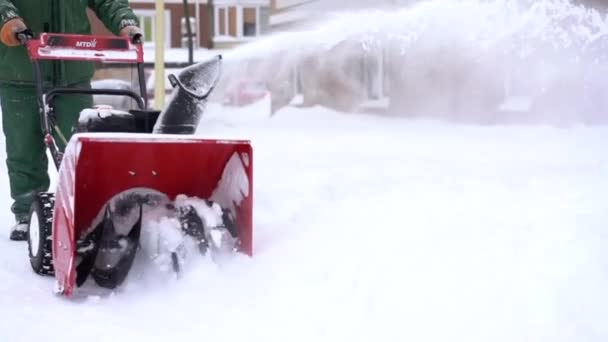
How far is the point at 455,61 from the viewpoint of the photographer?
35.8 feet

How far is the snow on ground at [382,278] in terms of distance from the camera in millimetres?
2684

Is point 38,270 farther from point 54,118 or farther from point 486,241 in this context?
point 486,241

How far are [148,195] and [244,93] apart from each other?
41.1 feet

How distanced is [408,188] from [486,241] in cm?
139

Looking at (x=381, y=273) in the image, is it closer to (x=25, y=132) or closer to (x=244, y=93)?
(x=25, y=132)

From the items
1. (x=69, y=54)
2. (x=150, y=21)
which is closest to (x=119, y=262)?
(x=69, y=54)

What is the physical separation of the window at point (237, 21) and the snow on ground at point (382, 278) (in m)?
15.0

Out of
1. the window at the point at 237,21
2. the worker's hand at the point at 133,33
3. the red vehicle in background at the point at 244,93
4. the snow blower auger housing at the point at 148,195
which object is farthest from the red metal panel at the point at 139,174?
the window at the point at 237,21

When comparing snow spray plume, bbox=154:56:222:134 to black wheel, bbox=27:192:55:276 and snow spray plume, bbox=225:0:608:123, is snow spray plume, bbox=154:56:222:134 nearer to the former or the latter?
black wheel, bbox=27:192:55:276

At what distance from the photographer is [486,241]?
3.35 m

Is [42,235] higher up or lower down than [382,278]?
higher up

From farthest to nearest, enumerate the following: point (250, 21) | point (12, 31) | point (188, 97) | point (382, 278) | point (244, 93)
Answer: point (250, 21) < point (244, 93) < point (12, 31) < point (188, 97) < point (382, 278)

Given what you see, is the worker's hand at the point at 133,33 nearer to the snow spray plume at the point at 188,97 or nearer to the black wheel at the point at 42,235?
the snow spray plume at the point at 188,97

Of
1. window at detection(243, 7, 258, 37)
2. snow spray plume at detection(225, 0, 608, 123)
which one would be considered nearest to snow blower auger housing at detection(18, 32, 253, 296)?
snow spray plume at detection(225, 0, 608, 123)
